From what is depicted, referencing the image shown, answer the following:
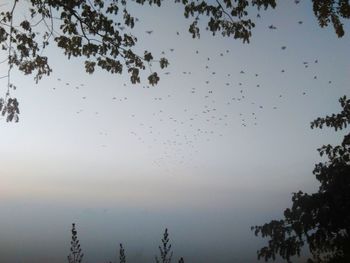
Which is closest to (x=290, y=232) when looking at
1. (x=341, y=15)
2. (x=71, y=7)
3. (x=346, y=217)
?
(x=346, y=217)

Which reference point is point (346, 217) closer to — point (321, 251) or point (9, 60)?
point (321, 251)

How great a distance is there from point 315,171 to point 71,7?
854cm

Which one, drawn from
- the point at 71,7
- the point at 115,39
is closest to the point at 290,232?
the point at 115,39

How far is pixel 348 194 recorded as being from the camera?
10477mm

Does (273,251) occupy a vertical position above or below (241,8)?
below

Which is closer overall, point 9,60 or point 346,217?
point 9,60

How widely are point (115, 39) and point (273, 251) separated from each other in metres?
7.92

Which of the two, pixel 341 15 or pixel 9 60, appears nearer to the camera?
pixel 341 15

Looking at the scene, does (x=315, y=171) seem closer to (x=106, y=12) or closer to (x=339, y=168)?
(x=339, y=168)

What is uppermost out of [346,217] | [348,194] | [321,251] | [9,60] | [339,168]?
[9,60]

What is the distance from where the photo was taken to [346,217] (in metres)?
10.6

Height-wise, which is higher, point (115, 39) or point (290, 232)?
point (115, 39)

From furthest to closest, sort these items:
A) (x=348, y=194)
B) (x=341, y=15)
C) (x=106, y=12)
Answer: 1. (x=348, y=194)
2. (x=106, y=12)
3. (x=341, y=15)

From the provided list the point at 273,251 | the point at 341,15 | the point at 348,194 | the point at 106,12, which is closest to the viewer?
the point at 341,15
